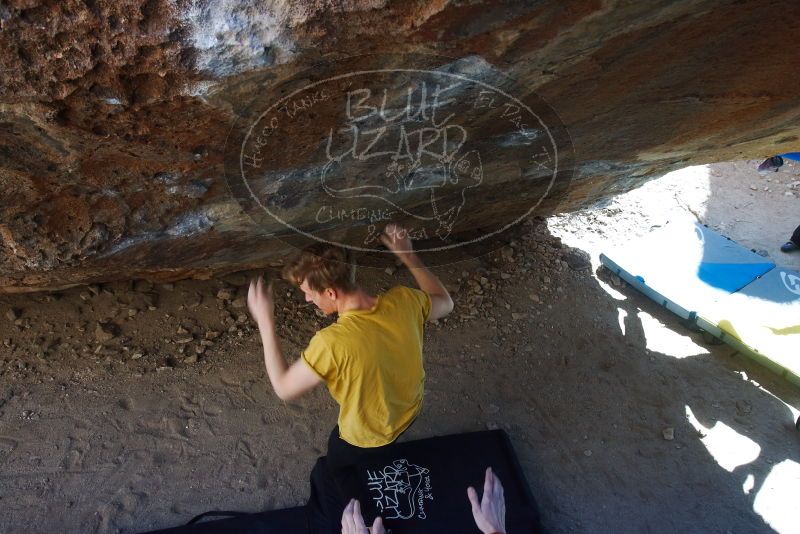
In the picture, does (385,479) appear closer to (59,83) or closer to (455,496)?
(455,496)

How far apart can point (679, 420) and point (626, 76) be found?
213 cm

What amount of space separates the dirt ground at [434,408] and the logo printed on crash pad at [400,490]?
1.14ft

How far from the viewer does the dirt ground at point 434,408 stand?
2.78m

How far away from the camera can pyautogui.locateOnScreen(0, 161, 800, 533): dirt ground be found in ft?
9.12

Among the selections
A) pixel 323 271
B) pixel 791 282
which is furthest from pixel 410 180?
pixel 791 282

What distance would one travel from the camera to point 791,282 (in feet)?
13.4

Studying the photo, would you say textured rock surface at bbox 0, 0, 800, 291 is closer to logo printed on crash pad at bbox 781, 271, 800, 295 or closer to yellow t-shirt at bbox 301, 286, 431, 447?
yellow t-shirt at bbox 301, 286, 431, 447

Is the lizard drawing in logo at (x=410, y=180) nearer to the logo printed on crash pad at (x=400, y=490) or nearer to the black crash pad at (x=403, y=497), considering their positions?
the black crash pad at (x=403, y=497)

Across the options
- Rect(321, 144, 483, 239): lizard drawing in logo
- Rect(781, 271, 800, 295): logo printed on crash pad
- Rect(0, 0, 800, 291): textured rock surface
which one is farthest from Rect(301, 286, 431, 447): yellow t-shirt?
Rect(781, 271, 800, 295): logo printed on crash pad

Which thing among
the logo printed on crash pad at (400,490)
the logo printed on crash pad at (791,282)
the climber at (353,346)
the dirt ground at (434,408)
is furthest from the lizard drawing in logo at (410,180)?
the logo printed on crash pad at (791,282)

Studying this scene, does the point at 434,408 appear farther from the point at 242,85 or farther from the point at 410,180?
the point at 242,85

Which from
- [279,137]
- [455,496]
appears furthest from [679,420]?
[279,137]

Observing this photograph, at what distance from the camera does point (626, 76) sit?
6.22 ft

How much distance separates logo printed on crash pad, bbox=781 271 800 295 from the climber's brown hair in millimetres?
3443
